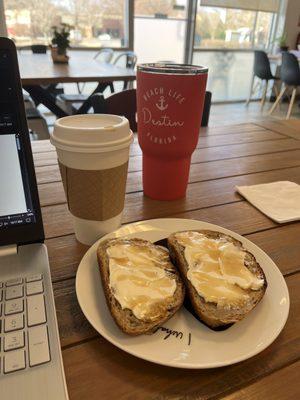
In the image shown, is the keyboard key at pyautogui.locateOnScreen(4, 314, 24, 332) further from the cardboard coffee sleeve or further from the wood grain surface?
the wood grain surface

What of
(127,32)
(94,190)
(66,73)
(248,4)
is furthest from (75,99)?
(248,4)

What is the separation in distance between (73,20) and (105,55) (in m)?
0.58

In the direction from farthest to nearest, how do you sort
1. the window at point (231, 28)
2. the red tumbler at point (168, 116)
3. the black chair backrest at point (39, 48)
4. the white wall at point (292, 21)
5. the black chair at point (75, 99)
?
the white wall at point (292, 21), the window at point (231, 28), the black chair backrest at point (39, 48), the black chair at point (75, 99), the red tumbler at point (168, 116)

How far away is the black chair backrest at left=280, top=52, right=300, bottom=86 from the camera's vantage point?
3910mm

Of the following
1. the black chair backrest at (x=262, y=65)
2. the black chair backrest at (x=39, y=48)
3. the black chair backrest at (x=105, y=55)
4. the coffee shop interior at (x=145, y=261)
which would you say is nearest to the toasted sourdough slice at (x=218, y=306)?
the coffee shop interior at (x=145, y=261)

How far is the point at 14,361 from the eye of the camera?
31 cm

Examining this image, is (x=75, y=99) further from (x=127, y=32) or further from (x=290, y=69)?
(x=290, y=69)

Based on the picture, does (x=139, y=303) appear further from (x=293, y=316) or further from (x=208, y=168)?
(x=208, y=168)

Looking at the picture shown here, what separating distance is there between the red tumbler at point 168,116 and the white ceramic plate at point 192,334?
0.29m

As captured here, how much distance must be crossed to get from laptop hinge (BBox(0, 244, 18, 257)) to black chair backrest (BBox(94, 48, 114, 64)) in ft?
11.0

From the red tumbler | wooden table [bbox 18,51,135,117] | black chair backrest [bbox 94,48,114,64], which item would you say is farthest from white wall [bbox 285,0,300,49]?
the red tumbler

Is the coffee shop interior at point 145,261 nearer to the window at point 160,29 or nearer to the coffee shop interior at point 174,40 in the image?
the coffee shop interior at point 174,40

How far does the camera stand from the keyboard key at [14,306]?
36 cm

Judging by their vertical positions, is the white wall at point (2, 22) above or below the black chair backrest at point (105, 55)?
above
